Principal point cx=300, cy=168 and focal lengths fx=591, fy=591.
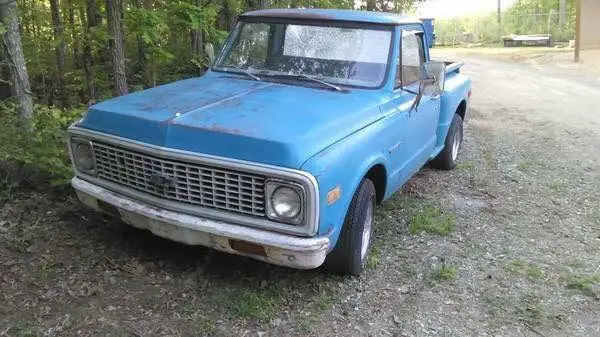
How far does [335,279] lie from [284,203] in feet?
3.35

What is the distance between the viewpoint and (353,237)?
153 inches

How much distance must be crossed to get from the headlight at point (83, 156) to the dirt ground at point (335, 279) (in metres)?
0.56

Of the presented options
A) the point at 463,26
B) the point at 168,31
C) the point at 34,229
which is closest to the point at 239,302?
the point at 34,229

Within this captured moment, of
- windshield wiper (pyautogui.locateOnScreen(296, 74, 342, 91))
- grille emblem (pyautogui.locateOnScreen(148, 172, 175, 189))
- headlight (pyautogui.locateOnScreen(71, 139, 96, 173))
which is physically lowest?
grille emblem (pyautogui.locateOnScreen(148, 172, 175, 189))

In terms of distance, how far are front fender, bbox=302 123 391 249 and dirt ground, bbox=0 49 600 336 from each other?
1.93 ft

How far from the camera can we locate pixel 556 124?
9828 millimetres

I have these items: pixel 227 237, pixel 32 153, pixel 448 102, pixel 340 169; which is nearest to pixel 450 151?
pixel 448 102

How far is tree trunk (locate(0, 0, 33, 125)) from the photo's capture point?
195 inches

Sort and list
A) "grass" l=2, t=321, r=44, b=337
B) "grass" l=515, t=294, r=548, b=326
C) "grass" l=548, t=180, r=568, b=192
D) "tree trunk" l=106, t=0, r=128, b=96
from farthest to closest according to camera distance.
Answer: "tree trunk" l=106, t=0, r=128, b=96, "grass" l=548, t=180, r=568, b=192, "grass" l=515, t=294, r=548, b=326, "grass" l=2, t=321, r=44, b=337

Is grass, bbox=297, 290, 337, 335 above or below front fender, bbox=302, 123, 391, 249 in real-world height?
below

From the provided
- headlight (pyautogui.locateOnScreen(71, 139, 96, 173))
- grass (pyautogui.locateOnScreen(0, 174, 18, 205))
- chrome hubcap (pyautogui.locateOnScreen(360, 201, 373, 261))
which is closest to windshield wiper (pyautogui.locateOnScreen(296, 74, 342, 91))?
chrome hubcap (pyautogui.locateOnScreen(360, 201, 373, 261))

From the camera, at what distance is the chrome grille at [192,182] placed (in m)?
3.37

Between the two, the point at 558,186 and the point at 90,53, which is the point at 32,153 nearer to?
the point at 558,186

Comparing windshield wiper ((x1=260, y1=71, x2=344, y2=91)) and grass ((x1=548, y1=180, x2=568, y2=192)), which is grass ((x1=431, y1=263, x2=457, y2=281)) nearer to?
windshield wiper ((x1=260, y1=71, x2=344, y2=91))
